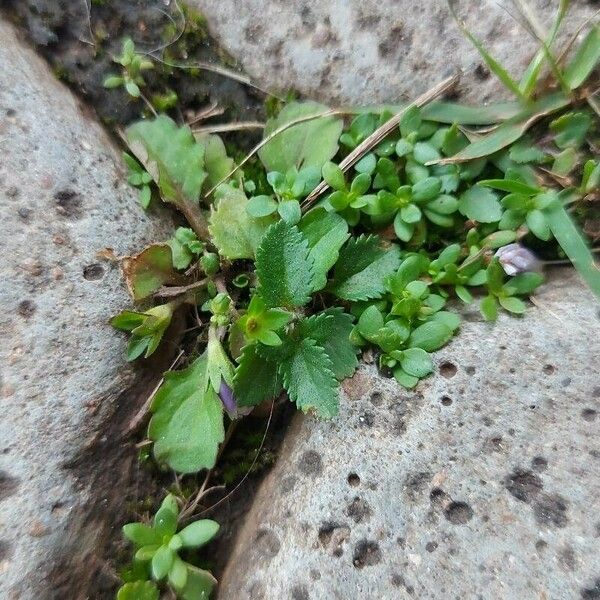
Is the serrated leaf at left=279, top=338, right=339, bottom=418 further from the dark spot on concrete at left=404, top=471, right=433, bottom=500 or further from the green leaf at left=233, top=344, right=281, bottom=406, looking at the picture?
the dark spot on concrete at left=404, top=471, right=433, bottom=500

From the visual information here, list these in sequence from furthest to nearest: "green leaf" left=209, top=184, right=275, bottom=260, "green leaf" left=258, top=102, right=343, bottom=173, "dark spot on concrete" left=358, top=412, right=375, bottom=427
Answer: "green leaf" left=258, top=102, right=343, bottom=173 → "green leaf" left=209, top=184, right=275, bottom=260 → "dark spot on concrete" left=358, top=412, right=375, bottom=427

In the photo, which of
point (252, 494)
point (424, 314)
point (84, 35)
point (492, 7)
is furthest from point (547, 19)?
point (252, 494)

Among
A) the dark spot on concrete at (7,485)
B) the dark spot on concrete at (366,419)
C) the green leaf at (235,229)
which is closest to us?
the dark spot on concrete at (7,485)

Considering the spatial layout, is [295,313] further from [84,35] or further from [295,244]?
[84,35]

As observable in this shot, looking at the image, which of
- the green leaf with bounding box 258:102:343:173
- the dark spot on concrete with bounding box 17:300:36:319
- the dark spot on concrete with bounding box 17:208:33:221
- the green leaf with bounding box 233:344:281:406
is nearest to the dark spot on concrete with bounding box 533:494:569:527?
the green leaf with bounding box 233:344:281:406

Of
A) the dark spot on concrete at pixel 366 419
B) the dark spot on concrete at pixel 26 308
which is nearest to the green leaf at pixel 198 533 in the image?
the dark spot on concrete at pixel 366 419

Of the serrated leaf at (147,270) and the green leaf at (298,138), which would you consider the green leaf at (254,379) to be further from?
the green leaf at (298,138)
